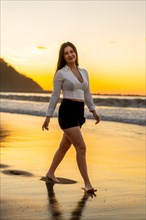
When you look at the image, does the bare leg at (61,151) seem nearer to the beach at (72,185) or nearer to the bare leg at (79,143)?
the beach at (72,185)

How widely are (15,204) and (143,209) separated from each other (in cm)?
140

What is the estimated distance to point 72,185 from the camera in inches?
288

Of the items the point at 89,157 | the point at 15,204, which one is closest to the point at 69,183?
the point at 15,204

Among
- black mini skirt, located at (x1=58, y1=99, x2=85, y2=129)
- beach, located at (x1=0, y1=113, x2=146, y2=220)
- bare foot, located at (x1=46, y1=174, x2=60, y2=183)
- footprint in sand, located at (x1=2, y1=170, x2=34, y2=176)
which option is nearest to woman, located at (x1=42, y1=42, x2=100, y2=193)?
black mini skirt, located at (x1=58, y1=99, x2=85, y2=129)

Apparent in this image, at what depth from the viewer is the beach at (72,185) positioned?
223 inches

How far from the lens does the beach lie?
5.66 meters

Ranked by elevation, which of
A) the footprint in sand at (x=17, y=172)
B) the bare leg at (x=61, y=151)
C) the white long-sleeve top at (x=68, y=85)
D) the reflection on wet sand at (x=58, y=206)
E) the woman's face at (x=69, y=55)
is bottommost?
the reflection on wet sand at (x=58, y=206)

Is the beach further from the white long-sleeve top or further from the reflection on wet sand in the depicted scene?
the white long-sleeve top

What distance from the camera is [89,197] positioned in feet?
21.2

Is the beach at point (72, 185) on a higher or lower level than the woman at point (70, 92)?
lower

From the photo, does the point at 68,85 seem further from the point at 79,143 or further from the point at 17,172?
the point at 17,172

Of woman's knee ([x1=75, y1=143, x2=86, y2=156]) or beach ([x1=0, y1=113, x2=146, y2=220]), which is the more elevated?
woman's knee ([x1=75, y1=143, x2=86, y2=156])

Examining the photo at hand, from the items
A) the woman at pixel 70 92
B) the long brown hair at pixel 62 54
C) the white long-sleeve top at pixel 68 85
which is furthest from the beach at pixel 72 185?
the long brown hair at pixel 62 54

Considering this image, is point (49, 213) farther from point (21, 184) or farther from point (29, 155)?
point (29, 155)
